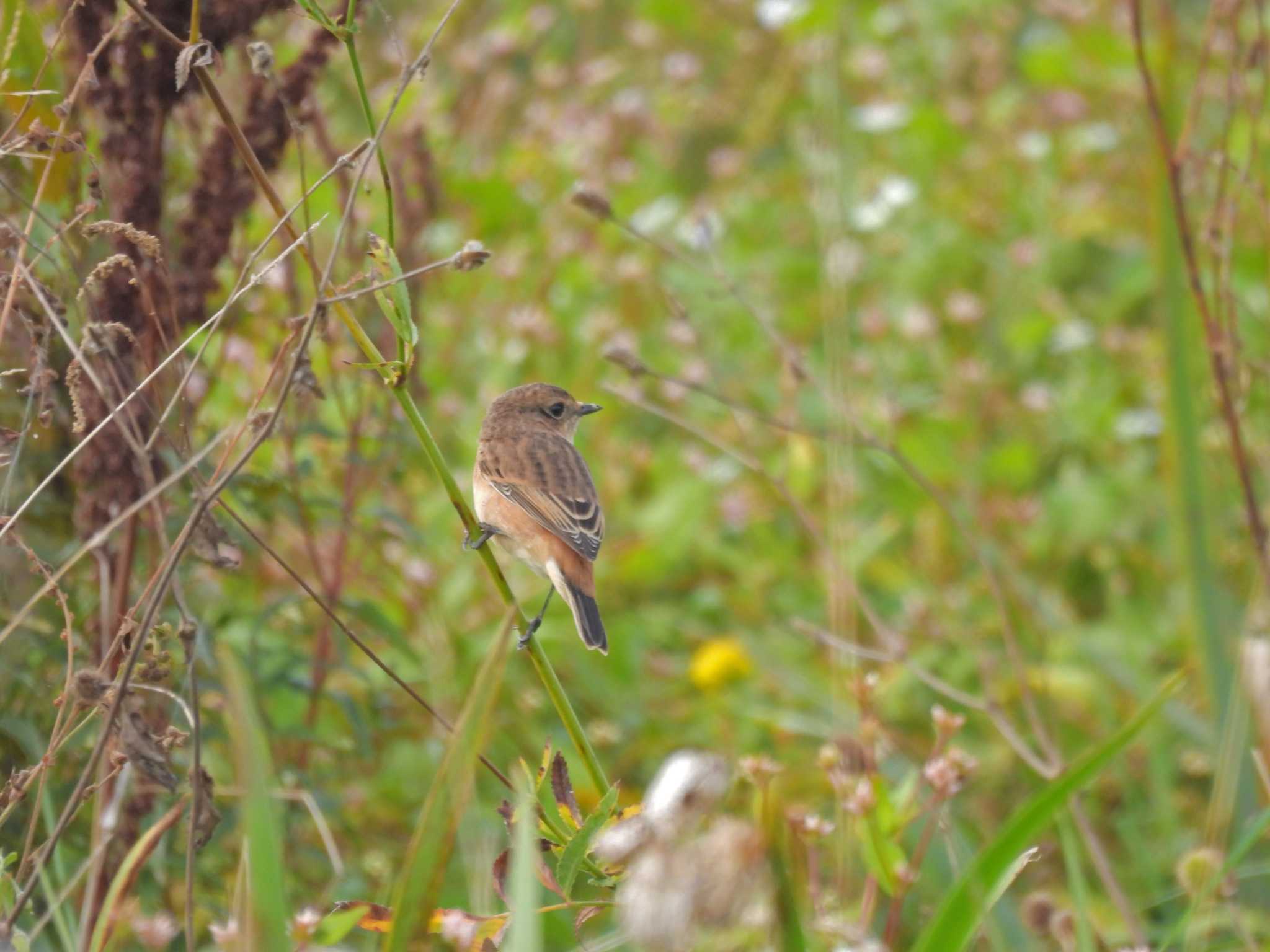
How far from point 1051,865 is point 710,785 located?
10.4ft

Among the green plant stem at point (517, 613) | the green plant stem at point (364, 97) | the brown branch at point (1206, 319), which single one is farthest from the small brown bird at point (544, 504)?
the brown branch at point (1206, 319)

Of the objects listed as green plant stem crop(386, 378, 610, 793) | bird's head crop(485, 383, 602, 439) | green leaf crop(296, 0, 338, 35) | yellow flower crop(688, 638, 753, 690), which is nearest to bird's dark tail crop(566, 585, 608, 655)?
bird's head crop(485, 383, 602, 439)

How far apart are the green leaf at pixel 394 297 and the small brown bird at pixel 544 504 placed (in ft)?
2.83

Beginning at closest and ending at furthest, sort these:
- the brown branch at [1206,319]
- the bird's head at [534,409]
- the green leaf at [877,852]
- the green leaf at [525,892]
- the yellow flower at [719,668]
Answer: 1. the green leaf at [525,892]
2. the green leaf at [877,852]
3. the brown branch at [1206,319]
4. the bird's head at [534,409]
5. the yellow flower at [719,668]

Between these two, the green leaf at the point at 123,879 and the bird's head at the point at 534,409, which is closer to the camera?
the green leaf at the point at 123,879

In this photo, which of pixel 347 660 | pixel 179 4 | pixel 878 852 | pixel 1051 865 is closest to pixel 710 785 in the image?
pixel 878 852

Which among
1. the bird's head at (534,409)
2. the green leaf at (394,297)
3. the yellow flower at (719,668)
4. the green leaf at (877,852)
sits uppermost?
the green leaf at (394,297)

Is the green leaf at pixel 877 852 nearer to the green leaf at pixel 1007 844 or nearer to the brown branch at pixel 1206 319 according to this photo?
the green leaf at pixel 1007 844

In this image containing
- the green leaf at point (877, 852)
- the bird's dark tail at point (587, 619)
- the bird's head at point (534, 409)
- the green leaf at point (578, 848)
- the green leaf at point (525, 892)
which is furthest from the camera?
the bird's head at point (534, 409)

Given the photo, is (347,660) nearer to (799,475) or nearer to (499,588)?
(499,588)

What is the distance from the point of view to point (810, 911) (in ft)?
7.14

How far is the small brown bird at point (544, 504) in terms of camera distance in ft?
8.40

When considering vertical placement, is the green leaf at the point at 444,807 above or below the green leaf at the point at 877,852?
above

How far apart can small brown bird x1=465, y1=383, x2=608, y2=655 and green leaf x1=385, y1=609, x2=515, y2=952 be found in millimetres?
979
